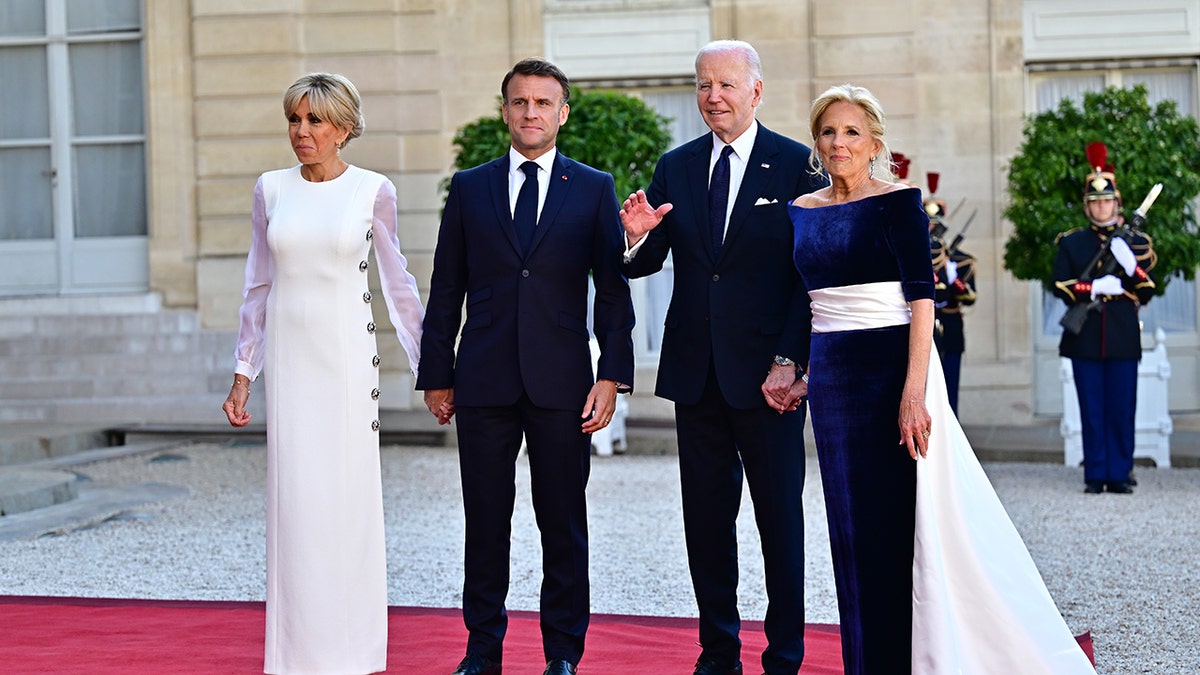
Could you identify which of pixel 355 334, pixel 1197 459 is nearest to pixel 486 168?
pixel 355 334

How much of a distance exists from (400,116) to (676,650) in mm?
10024

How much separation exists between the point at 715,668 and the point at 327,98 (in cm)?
209

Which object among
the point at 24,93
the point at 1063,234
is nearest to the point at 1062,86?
the point at 1063,234

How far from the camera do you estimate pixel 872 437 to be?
4.30 metres

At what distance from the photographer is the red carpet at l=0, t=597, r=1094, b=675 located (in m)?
4.96

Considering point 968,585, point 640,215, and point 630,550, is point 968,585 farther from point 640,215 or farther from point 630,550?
point 630,550

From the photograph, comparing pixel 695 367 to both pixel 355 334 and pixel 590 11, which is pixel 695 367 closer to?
pixel 355 334

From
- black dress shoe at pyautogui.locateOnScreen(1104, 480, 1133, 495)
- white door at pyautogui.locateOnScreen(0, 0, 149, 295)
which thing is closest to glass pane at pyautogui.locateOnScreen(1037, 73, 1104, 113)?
black dress shoe at pyautogui.locateOnScreen(1104, 480, 1133, 495)

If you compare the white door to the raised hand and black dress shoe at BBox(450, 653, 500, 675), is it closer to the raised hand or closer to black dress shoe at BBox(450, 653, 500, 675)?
black dress shoe at BBox(450, 653, 500, 675)

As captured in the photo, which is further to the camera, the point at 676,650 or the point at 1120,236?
the point at 1120,236

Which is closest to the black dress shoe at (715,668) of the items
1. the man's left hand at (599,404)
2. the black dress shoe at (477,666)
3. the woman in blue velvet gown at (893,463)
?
the woman in blue velvet gown at (893,463)

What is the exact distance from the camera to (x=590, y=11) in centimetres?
1438

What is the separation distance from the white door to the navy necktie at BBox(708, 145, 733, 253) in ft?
37.1

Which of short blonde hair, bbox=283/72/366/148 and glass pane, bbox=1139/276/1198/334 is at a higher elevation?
short blonde hair, bbox=283/72/366/148
